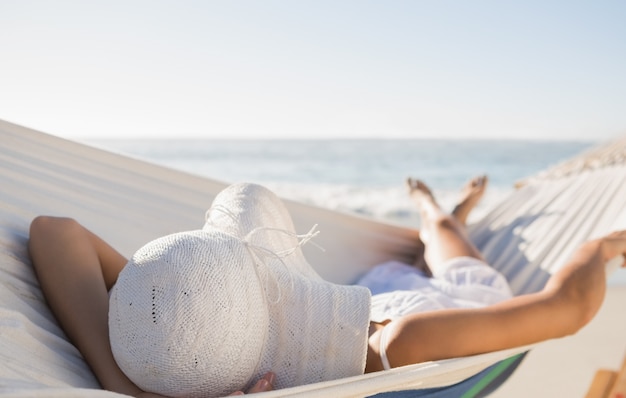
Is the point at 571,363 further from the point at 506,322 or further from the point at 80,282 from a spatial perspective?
the point at 80,282

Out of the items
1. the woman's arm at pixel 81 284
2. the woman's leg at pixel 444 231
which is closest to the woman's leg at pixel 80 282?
the woman's arm at pixel 81 284

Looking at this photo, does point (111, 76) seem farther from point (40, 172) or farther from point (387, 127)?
point (40, 172)

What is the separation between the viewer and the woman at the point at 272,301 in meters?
0.90

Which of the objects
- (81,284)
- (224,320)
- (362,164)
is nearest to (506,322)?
(224,320)

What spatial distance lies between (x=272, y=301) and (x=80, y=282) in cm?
32

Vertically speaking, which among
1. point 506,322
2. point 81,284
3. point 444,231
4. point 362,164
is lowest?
point 81,284

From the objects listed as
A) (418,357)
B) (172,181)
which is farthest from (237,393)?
(172,181)

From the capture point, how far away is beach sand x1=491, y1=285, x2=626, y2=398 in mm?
2119

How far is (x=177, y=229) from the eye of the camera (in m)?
1.68

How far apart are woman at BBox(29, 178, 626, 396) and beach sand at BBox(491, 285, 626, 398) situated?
832mm

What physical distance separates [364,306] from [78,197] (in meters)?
0.89

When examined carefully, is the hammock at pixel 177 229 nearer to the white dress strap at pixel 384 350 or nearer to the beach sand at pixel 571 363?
the white dress strap at pixel 384 350

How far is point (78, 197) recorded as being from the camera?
61.2 inches

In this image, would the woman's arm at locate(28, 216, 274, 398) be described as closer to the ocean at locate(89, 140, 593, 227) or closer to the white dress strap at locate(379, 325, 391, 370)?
the white dress strap at locate(379, 325, 391, 370)
